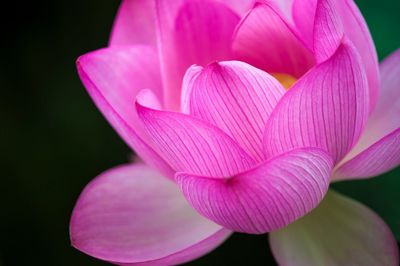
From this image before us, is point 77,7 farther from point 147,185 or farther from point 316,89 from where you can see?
point 316,89

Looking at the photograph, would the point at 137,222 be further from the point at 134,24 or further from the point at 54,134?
the point at 54,134

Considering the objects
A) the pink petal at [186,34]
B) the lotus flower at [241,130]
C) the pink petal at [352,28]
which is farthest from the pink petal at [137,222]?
the pink petal at [352,28]

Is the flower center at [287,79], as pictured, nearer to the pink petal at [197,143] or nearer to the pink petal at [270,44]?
the pink petal at [270,44]

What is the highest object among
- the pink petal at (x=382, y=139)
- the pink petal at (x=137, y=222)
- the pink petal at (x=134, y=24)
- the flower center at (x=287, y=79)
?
the pink petal at (x=134, y=24)

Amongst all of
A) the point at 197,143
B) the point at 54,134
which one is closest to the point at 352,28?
the point at 197,143

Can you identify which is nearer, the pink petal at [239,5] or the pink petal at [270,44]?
the pink petal at [270,44]

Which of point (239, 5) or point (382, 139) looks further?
point (239, 5)
